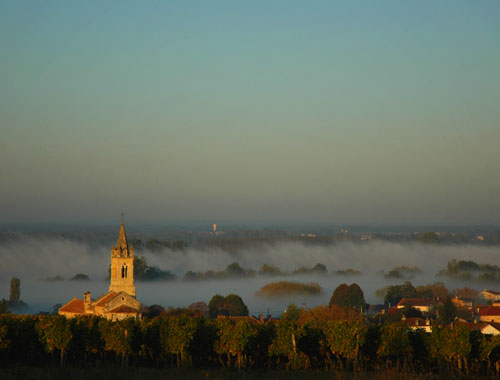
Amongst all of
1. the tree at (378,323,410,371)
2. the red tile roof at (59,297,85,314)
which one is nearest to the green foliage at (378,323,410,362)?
the tree at (378,323,410,371)

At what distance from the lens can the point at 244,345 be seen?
30.7m

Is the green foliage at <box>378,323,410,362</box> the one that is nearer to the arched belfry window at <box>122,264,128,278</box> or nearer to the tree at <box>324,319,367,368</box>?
the tree at <box>324,319,367,368</box>

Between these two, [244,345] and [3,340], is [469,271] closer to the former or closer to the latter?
[244,345]

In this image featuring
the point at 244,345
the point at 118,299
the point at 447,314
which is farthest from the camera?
the point at 447,314

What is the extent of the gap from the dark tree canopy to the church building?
48.5 ft

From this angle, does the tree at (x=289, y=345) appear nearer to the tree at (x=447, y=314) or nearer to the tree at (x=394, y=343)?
the tree at (x=394, y=343)

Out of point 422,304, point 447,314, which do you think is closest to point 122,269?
point 447,314

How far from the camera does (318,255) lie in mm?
167750

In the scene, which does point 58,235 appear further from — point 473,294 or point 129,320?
point 129,320

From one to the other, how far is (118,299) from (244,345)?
30080 millimetres

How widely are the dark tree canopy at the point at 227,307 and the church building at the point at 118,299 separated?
14776mm

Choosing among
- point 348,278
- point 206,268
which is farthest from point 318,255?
point 206,268

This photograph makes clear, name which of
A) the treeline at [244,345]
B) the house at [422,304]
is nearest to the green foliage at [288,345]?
the treeline at [244,345]

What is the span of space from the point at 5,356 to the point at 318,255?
461 feet
